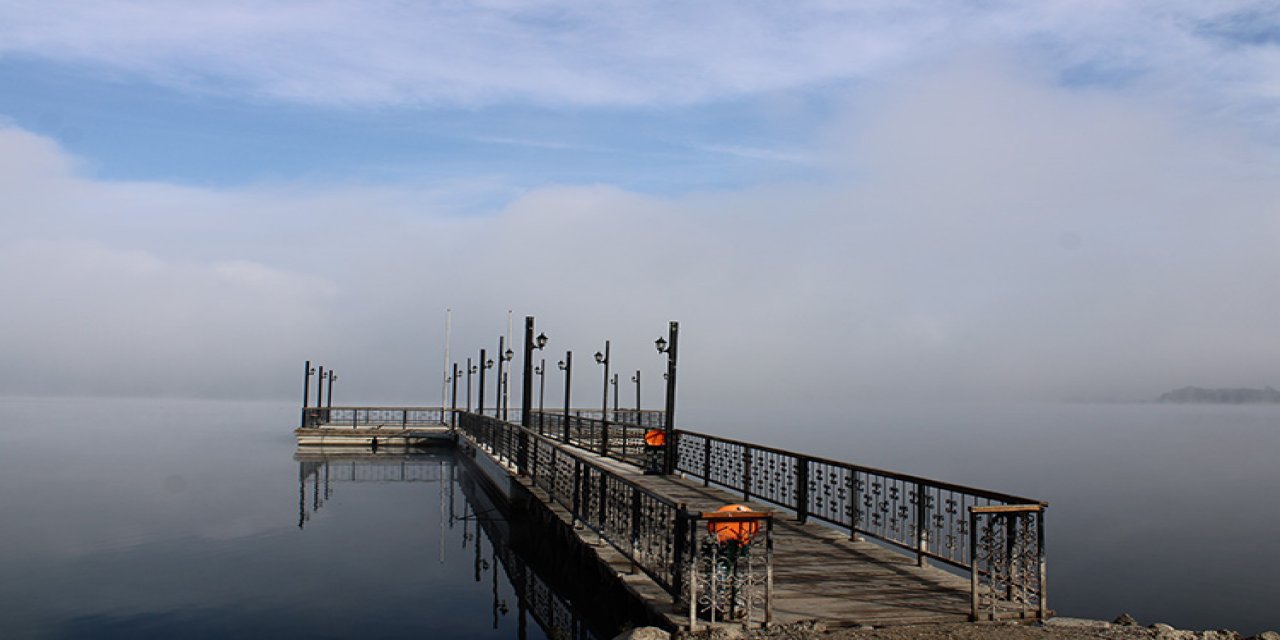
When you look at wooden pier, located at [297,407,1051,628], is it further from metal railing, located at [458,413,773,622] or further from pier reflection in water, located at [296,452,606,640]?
pier reflection in water, located at [296,452,606,640]

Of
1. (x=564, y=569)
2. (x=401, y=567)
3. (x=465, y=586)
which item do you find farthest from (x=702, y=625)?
(x=401, y=567)

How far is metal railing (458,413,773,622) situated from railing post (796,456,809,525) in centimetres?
197

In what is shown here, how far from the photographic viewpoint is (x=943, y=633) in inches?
329

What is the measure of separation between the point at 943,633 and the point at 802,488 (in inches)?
235

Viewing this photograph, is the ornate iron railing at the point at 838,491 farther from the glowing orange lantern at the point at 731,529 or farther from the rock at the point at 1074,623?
the glowing orange lantern at the point at 731,529

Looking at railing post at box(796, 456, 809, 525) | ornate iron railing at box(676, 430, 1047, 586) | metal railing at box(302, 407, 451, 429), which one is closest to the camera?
ornate iron railing at box(676, 430, 1047, 586)

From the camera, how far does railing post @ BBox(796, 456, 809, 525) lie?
47.0 ft

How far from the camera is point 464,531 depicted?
75.9 feet

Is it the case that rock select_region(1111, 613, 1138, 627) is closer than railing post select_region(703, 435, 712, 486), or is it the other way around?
rock select_region(1111, 613, 1138, 627)

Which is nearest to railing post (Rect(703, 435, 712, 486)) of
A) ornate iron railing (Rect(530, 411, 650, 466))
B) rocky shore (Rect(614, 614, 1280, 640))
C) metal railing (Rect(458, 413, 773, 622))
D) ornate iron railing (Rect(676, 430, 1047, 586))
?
ornate iron railing (Rect(676, 430, 1047, 586))

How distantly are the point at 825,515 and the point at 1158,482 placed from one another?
44.3 metres

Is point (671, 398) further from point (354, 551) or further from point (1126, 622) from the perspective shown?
point (1126, 622)

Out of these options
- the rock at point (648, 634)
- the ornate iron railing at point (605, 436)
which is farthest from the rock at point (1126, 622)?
the ornate iron railing at point (605, 436)

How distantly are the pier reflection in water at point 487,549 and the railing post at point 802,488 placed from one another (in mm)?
3651
